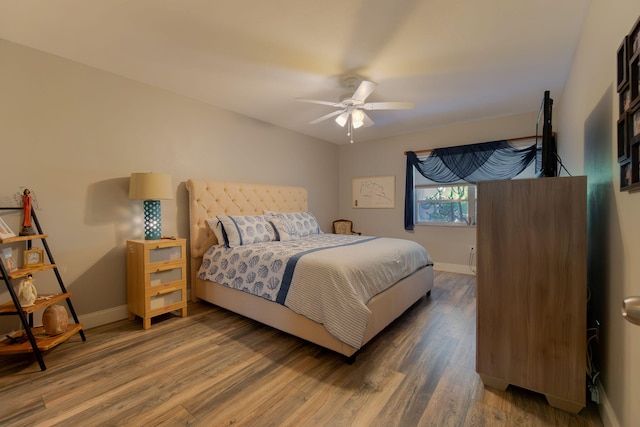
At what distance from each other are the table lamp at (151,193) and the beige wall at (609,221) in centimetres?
331

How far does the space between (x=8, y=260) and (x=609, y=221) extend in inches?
156

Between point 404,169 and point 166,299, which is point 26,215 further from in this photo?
point 404,169

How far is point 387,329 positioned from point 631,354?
1.69m

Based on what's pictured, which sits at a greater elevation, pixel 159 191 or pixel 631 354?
pixel 159 191

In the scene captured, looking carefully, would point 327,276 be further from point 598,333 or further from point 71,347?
point 71,347

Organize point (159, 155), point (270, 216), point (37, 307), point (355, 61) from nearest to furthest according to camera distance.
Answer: point (37, 307), point (355, 61), point (159, 155), point (270, 216)

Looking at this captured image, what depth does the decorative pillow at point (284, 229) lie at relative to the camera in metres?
3.54

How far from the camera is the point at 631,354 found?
1176 mm

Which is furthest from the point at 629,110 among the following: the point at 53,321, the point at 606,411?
the point at 53,321

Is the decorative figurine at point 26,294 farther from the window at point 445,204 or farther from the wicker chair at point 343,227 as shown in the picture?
the window at point 445,204

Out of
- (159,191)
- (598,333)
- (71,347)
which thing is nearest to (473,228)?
(598,333)

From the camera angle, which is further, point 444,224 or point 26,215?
point 444,224

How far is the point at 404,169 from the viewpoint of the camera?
5086mm

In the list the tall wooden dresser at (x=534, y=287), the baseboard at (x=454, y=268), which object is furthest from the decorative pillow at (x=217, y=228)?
the baseboard at (x=454, y=268)
